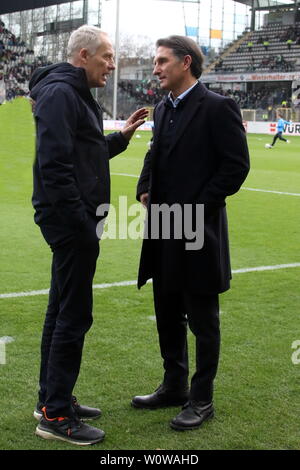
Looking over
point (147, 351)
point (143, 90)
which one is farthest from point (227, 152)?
point (143, 90)

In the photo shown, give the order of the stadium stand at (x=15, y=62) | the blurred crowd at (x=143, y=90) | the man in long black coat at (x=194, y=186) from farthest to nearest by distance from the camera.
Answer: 1. the blurred crowd at (x=143, y=90)
2. the stadium stand at (x=15, y=62)
3. the man in long black coat at (x=194, y=186)

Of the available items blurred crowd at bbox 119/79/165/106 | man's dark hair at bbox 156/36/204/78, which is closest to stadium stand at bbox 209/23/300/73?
blurred crowd at bbox 119/79/165/106

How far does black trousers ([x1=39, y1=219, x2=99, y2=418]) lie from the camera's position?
10.9 feet

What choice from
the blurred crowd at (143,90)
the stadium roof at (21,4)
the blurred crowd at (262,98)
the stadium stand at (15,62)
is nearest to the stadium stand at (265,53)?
the blurred crowd at (262,98)

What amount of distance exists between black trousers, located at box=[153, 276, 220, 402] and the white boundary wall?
110ft

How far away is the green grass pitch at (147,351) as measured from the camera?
3.47 metres

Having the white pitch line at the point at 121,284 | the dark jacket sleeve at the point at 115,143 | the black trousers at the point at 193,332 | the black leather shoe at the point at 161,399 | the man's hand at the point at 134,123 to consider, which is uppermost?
the man's hand at the point at 134,123

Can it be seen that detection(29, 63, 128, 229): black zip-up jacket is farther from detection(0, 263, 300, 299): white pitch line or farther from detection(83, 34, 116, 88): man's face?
detection(0, 263, 300, 299): white pitch line

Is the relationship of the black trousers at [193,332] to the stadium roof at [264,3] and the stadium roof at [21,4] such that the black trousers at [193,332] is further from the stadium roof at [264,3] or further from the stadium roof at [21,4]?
the stadium roof at [264,3]

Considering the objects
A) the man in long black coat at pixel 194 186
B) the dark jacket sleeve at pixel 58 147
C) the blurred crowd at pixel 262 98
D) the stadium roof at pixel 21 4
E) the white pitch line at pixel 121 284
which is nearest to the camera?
the dark jacket sleeve at pixel 58 147

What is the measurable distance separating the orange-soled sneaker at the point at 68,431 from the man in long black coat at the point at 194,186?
434mm
